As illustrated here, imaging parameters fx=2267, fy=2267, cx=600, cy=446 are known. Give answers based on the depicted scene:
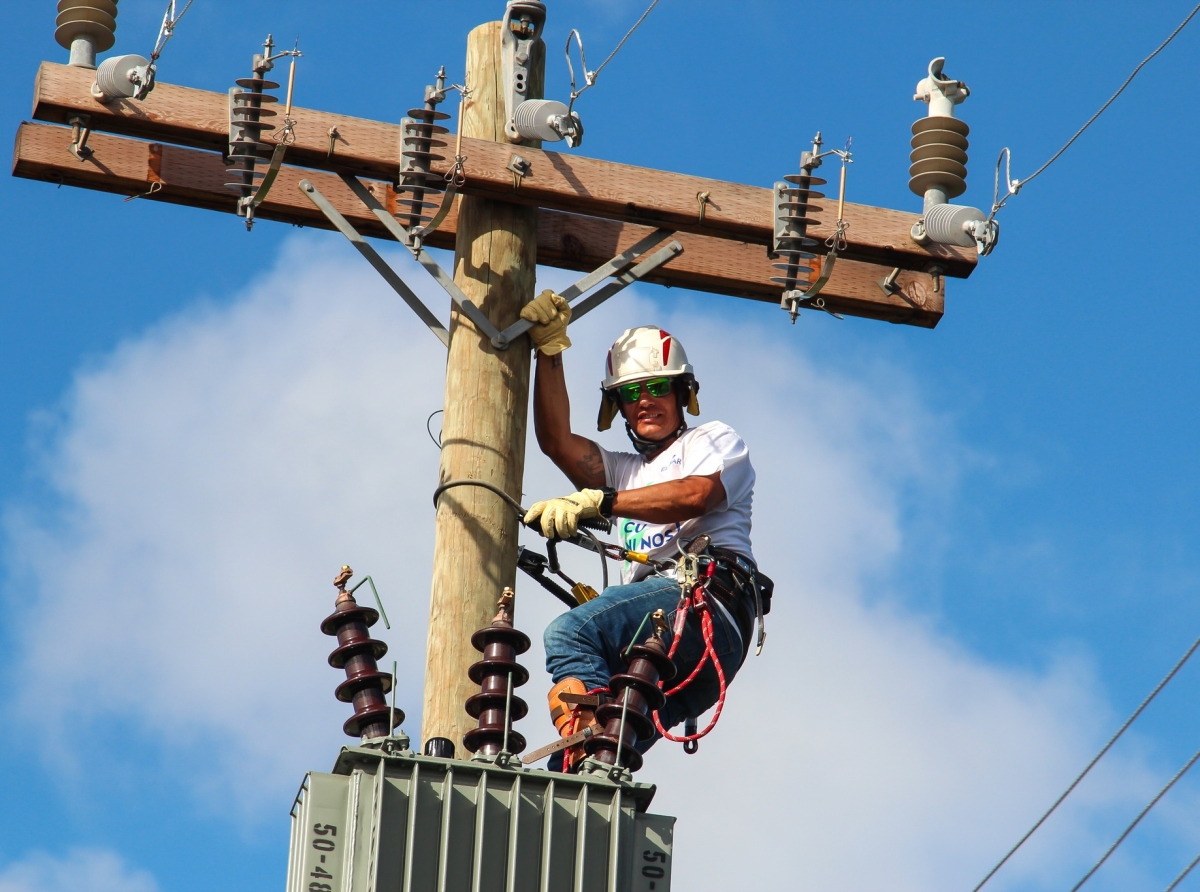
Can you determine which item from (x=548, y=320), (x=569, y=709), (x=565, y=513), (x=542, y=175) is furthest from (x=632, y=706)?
(x=542, y=175)

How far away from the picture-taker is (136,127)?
8648 millimetres

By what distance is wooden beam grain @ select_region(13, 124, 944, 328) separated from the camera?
8961 millimetres

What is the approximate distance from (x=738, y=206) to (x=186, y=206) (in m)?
2.25

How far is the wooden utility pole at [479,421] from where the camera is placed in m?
8.24

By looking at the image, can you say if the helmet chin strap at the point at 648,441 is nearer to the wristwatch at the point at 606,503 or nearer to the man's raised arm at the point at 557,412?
the man's raised arm at the point at 557,412

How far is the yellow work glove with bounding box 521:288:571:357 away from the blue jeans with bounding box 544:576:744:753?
99 cm

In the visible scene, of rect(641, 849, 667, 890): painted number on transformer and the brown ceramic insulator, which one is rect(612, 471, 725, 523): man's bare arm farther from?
rect(641, 849, 667, 890): painted number on transformer

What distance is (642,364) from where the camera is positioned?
9.52 metres

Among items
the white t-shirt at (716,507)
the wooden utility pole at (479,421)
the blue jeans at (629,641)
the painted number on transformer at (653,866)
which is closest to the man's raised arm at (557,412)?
the wooden utility pole at (479,421)

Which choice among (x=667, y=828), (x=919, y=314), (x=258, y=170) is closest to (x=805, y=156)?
(x=919, y=314)

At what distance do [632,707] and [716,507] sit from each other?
67.0 inches

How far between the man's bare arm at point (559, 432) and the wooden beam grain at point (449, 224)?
1.81ft

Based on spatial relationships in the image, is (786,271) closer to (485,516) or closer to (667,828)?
(485,516)

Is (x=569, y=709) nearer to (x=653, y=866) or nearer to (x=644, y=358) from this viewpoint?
(x=653, y=866)
